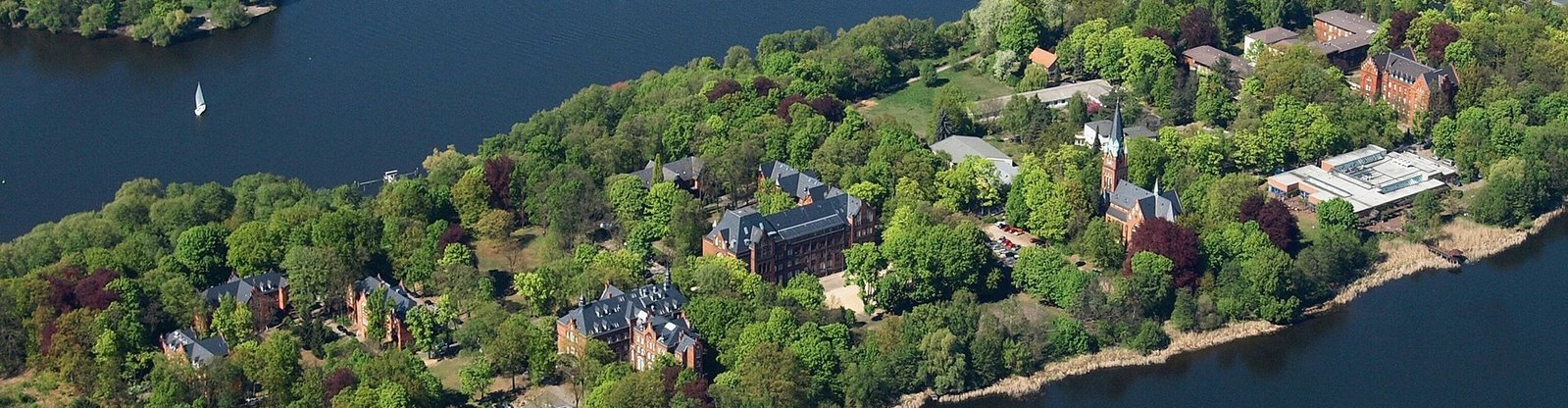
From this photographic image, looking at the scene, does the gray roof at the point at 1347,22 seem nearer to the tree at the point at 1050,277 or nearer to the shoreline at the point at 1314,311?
the shoreline at the point at 1314,311

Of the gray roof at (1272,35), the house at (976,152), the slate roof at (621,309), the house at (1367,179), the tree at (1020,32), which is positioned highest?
the slate roof at (621,309)

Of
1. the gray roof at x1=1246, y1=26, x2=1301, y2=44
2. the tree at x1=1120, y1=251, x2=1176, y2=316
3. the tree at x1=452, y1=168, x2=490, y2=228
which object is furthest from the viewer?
the gray roof at x1=1246, y1=26, x2=1301, y2=44

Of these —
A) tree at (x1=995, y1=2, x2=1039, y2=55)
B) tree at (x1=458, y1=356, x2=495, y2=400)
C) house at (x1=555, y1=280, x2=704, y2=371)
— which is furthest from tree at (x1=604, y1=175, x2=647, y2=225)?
tree at (x1=995, y1=2, x2=1039, y2=55)

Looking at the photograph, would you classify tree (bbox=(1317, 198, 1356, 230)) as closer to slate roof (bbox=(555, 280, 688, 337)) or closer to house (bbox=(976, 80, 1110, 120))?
house (bbox=(976, 80, 1110, 120))

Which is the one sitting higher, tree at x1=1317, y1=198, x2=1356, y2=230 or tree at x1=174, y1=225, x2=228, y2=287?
tree at x1=174, y1=225, x2=228, y2=287

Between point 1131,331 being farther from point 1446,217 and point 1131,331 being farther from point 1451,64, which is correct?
point 1451,64

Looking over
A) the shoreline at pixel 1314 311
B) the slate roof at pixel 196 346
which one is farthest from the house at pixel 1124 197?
the slate roof at pixel 196 346

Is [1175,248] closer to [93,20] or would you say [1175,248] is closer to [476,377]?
[476,377]
